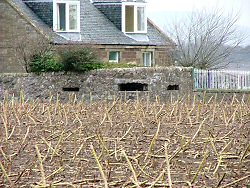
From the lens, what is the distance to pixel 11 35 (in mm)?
34875

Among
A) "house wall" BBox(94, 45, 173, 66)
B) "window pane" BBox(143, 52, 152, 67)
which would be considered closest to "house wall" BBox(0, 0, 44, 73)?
"house wall" BBox(94, 45, 173, 66)

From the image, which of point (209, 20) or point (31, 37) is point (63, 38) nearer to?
point (31, 37)

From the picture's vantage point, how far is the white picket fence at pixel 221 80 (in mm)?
34844

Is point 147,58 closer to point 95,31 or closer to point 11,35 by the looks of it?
point 95,31

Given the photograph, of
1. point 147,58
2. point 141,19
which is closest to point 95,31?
point 141,19

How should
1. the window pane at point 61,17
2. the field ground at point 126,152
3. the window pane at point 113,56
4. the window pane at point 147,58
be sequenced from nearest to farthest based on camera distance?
the field ground at point 126,152
the window pane at point 61,17
the window pane at point 113,56
the window pane at point 147,58

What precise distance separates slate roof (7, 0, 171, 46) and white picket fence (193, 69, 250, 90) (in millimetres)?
3980

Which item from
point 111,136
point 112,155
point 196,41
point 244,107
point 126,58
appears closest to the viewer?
point 112,155

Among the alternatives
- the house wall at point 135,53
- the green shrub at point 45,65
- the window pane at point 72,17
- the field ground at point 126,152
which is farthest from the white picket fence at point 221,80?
the field ground at point 126,152

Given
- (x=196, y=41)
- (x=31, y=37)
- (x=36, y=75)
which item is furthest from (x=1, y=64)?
(x=196, y=41)

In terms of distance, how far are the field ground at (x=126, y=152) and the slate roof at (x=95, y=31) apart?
22.7 m

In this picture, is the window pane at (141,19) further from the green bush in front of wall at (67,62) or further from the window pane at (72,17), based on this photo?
the green bush in front of wall at (67,62)

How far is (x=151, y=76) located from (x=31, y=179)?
23.3 metres

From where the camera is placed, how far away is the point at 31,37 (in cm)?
3409
